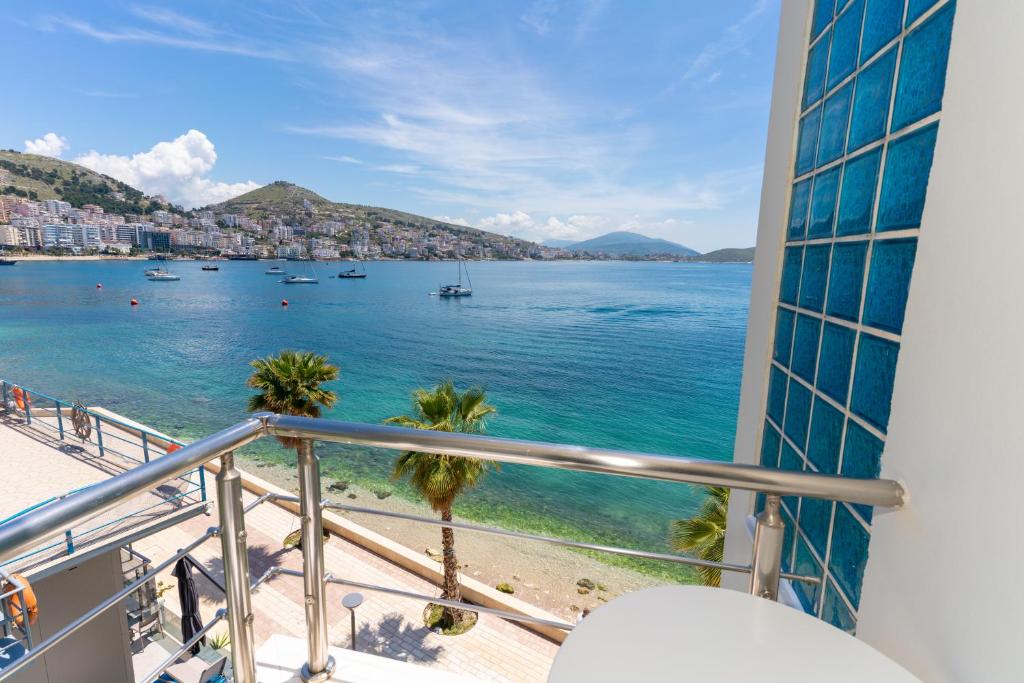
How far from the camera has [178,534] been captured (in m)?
11.0

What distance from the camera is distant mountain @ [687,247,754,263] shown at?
11335cm

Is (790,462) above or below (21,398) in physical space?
above

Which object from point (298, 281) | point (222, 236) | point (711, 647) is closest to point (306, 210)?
point (222, 236)

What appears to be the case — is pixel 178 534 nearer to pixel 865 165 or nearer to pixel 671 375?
pixel 865 165

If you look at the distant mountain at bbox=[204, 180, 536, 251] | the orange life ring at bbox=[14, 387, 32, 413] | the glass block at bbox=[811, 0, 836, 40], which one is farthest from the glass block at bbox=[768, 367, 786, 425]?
the distant mountain at bbox=[204, 180, 536, 251]

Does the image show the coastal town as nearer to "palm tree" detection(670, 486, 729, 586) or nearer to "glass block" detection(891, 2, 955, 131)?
"palm tree" detection(670, 486, 729, 586)

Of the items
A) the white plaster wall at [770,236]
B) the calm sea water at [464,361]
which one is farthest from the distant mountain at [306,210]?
the white plaster wall at [770,236]

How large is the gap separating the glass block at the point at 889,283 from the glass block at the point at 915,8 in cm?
62

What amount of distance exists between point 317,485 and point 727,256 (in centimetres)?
14136

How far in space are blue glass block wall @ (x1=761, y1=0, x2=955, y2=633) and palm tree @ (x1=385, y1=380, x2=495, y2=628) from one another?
816cm

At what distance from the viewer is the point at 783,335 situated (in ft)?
7.74

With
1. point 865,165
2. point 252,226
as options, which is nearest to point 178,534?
point 865,165

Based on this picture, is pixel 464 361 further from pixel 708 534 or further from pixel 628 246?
pixel 628 246

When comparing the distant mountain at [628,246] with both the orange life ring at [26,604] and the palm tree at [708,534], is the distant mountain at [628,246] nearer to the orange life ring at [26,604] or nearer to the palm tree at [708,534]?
the palm tree at [708,534]
